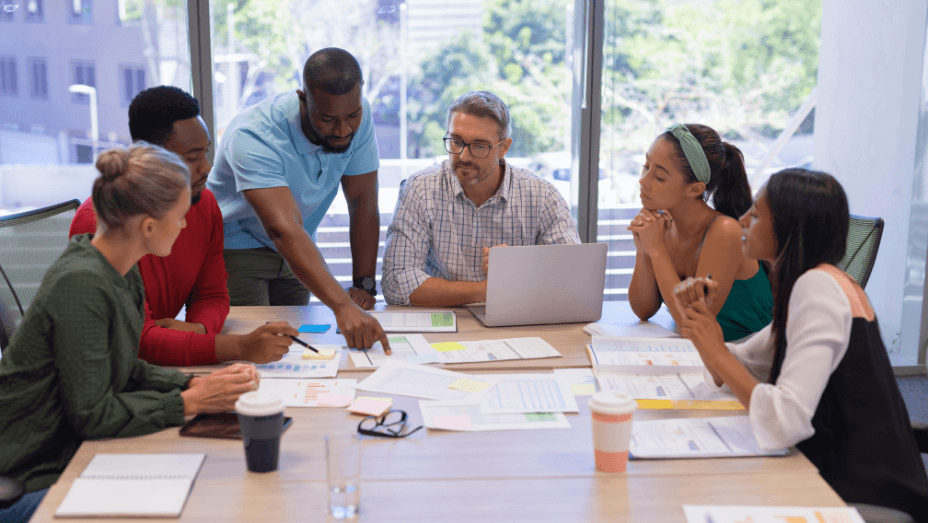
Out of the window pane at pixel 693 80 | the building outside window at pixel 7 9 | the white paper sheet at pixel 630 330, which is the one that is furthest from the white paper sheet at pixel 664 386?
the building outside window at pixel 7 9

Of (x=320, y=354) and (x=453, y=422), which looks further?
(x=320, y=354)

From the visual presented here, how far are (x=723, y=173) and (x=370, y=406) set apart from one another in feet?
4.59

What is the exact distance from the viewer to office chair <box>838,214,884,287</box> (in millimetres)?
2186

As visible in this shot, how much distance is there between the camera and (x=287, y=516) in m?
1.16

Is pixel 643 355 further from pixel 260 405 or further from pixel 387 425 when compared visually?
pixel 260 405

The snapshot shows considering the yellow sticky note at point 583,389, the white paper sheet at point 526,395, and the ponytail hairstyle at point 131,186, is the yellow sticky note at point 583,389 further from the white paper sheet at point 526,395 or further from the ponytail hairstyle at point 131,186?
the ponytail hairstyle at point 131,186

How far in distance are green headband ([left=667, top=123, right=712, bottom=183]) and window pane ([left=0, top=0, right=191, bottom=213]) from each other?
88.2 inches

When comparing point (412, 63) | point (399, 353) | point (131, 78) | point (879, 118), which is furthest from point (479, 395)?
point (879, 118)

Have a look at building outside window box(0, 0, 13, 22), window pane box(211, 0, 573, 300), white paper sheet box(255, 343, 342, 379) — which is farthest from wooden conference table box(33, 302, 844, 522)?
building outside window box(0, 0, 13, 22)

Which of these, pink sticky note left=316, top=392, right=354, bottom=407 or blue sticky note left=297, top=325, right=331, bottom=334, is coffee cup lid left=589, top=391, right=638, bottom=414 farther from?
blue sticky note left=297, top=325, right=331, bottom=334

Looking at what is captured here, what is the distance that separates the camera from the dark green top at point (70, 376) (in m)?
1.36

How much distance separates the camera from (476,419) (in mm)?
1550

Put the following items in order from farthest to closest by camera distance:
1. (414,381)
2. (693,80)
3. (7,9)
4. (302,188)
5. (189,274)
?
(693,80), (7,9), (302,188), (189,274), (414,381)

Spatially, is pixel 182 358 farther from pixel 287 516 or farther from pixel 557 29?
pixel 557 29
